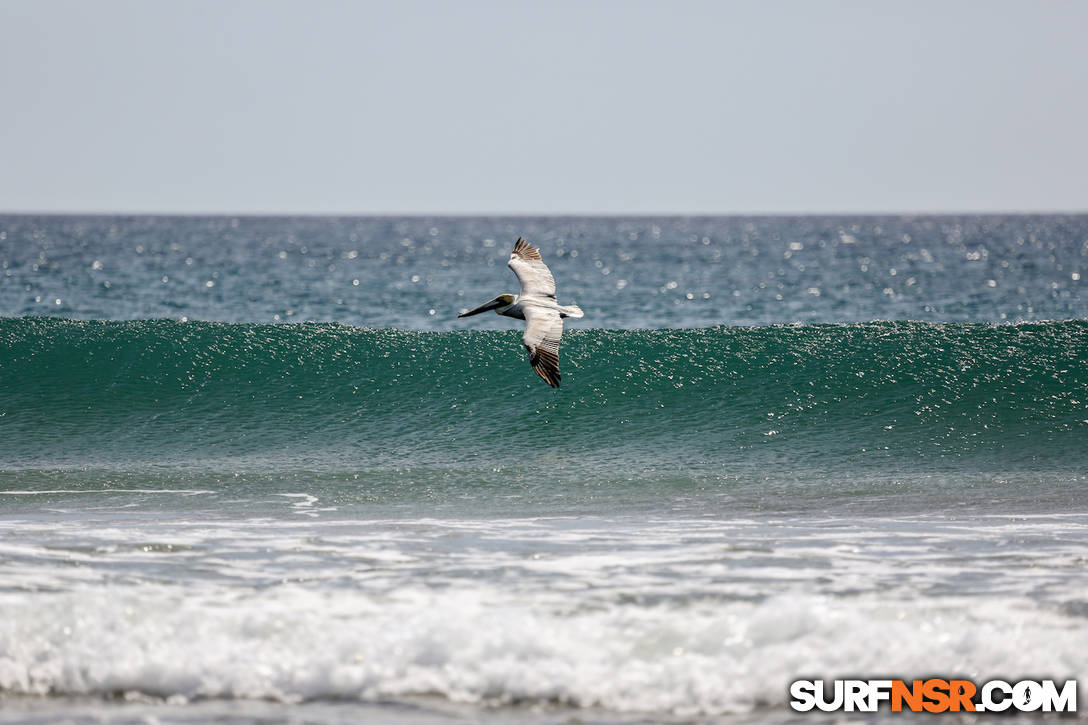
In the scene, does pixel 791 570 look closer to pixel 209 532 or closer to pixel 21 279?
pixel 209 532

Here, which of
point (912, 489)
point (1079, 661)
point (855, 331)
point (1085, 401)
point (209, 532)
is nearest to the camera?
point (1079, 661)

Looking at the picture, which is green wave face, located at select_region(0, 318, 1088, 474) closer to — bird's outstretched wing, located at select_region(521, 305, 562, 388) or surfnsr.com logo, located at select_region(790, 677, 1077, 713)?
bird's outstretched wing, located at select_region(521, 305, 562, 388)

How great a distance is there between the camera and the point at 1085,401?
12.3 metres

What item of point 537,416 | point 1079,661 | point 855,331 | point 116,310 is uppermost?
point 116,310

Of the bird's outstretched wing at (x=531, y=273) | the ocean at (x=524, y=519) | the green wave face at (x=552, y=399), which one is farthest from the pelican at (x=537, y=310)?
the green wave face at (x=552, y=399)

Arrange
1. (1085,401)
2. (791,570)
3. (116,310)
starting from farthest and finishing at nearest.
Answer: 1. (116,310)
2. (1085,401)
3. (791,570)

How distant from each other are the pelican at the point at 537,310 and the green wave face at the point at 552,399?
1.80m

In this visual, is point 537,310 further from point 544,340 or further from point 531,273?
point 531,273

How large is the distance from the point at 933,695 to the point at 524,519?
3.70 m

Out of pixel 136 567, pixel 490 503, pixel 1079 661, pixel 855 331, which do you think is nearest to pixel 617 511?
pixel 490 503

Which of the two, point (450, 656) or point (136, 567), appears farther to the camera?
point (136, 567)

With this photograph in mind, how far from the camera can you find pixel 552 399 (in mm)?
12992

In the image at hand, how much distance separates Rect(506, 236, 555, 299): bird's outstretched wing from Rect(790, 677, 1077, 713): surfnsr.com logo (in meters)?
4.27

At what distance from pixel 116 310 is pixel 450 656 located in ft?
84.2
